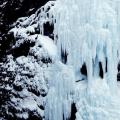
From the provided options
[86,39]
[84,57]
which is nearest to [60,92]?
[84,57]

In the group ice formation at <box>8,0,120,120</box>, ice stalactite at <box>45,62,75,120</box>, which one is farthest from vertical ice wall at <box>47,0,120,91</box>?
ice stalactite at <box>45,62,75,120</box>

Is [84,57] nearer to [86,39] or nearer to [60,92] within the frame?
[86,39]

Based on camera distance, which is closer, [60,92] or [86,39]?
[86,39]

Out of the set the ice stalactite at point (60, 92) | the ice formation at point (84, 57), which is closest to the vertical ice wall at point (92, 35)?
the ice formation at point (84, 57)

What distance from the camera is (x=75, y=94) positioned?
520cm

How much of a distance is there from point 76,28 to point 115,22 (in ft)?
1.90

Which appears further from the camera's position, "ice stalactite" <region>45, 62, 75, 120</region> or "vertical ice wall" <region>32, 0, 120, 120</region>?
"ice stalactite" <region>45, 62, 75, 120</region>

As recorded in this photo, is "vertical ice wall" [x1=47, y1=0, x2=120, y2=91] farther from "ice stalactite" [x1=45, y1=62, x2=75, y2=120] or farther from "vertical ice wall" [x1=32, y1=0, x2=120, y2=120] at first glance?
"ice stalactite" [x1=45, y1=62, x2=75, y2=120]

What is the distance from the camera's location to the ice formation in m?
4.92

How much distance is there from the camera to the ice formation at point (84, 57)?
4.92 meters

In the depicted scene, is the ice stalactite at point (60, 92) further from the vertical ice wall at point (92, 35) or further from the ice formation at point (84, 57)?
the vertical ice wall at point (92, 35)

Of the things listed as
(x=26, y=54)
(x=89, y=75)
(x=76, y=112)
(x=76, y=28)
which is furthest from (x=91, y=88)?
(x=26, y=54)

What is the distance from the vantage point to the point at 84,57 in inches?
198

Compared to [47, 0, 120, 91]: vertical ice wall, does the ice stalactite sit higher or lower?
lower
